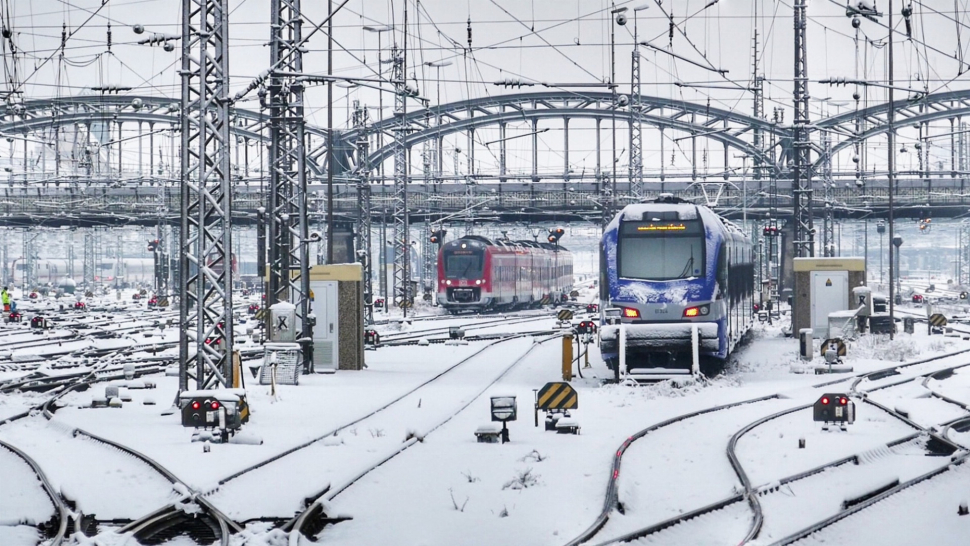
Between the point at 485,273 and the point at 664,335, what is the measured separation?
102ft

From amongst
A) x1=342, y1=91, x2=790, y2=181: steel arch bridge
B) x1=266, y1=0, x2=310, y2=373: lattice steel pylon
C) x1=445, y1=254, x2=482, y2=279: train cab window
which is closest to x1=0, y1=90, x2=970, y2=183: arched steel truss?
x1=342, y1=91, x2=790, y2=181: steel arch bridge

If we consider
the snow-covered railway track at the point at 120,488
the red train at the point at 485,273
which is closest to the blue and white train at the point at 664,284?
the snow-covered railway track at the point at 120,488

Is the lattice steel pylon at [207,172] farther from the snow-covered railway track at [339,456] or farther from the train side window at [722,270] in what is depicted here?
the train side window at [722,270]

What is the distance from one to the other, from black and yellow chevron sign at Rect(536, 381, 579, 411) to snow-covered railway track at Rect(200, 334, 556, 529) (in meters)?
1.44

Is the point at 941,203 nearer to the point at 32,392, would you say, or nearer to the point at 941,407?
the point at 941,407

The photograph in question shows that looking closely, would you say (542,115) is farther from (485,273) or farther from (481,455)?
(481,455)

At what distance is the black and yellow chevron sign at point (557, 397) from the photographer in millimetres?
16578

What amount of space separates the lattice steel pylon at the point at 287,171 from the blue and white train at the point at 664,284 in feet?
19.6

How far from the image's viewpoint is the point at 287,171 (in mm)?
Result: 24938

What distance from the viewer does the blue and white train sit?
21.9 m

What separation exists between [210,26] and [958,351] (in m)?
21.4

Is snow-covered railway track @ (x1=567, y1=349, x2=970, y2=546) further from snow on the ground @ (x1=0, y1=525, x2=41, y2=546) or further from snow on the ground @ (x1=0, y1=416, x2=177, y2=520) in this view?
snow on the ground @ (x1=0, y1=525, x2=41, y2=546)

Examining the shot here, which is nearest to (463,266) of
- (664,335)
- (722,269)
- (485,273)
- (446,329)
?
(485,273)

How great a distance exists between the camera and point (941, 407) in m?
→ 19.6
